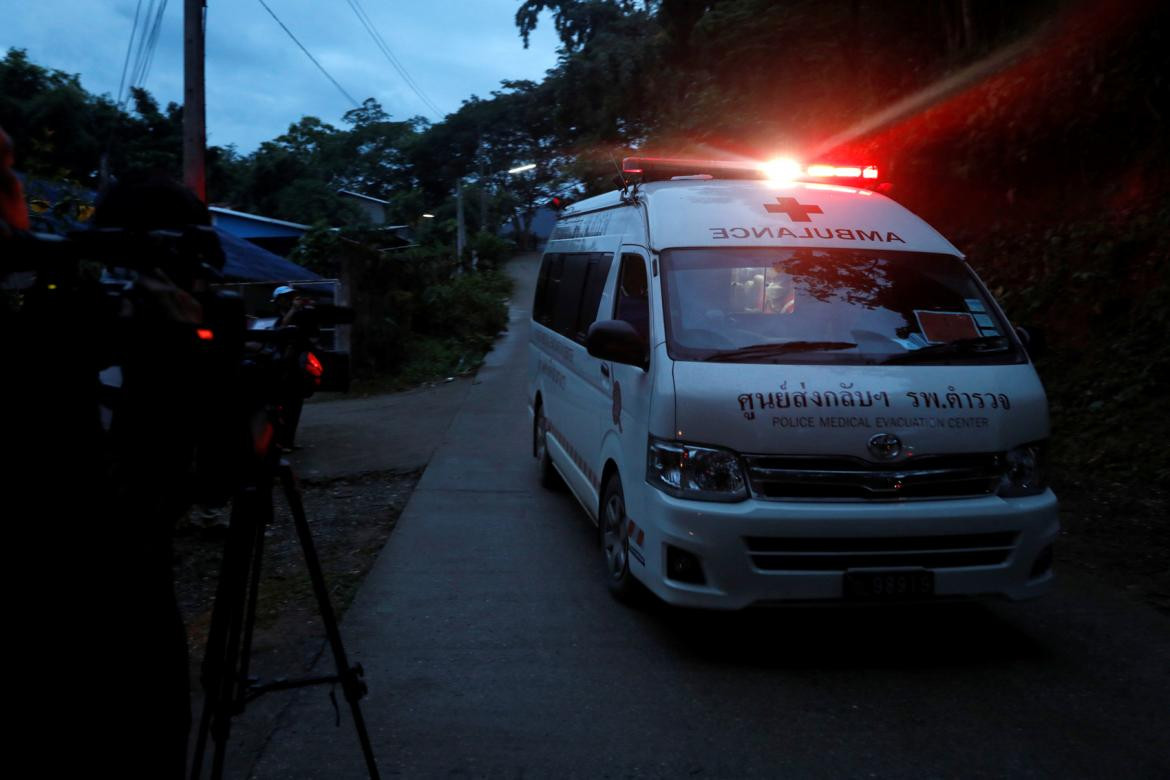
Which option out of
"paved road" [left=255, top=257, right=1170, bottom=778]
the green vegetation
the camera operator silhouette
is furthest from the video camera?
the green vegetation

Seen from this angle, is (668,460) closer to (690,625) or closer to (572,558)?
(690,625)

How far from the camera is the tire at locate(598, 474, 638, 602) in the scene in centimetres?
540

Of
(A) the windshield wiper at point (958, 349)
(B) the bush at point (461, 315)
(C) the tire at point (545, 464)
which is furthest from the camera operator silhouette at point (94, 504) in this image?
(B) the bush at point (461, 315)

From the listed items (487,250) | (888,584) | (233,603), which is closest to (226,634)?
(233,603)

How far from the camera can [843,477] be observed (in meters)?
4.53

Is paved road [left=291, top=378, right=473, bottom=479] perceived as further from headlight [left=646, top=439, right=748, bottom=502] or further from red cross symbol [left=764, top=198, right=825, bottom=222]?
headlight [left=646, top=439, right=748, bottom=502]

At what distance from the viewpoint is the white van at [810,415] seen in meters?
4.53

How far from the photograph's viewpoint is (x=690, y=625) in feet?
17.2

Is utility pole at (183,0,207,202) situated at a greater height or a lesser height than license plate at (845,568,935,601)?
greater

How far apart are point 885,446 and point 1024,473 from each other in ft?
2.52

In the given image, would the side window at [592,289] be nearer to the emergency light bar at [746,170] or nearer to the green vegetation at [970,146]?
the emergency light bar at [746,170]

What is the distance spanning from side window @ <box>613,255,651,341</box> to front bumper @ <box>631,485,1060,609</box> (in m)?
1.12

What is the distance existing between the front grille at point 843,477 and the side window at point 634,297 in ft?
3.54

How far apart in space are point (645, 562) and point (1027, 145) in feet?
29.7
